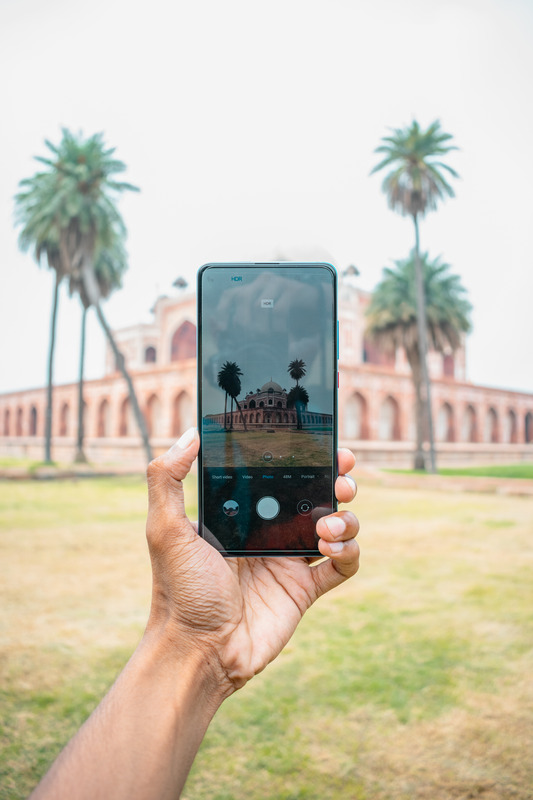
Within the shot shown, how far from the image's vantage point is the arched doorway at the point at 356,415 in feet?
62.5

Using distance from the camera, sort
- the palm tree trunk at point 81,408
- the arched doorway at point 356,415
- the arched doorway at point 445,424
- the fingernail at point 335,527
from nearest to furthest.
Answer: the fingernail at point 335,527, the palm tree trunk at point 81,408, the arched doorway at point 356,415, the arched doorway at point 445,424

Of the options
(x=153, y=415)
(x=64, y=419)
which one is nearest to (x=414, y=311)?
(x=153, y=415)

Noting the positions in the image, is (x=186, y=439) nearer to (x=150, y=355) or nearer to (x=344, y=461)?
(x=344, y=461)

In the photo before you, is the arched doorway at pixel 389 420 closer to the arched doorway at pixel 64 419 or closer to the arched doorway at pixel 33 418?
the arched doorway at pixel 64 419

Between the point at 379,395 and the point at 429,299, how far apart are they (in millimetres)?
3961

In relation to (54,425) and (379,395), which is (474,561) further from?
(54,425)

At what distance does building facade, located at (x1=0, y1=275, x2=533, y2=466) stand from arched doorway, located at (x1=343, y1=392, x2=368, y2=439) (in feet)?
0.12

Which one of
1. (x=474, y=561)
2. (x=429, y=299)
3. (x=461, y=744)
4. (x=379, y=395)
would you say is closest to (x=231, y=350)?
(x=461, y=744)

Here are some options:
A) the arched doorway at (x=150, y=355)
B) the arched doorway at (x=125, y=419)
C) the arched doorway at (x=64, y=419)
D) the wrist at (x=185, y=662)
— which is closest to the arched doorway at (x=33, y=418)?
the arched doorway at (x=64, y=419)

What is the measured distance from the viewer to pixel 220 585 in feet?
3.57

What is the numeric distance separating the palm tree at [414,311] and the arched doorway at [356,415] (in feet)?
6.75

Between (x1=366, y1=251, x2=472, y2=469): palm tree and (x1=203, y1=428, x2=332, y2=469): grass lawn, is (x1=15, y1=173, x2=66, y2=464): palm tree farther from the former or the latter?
(x1=203, y1=428, x2=332, y2=469): grass lawn

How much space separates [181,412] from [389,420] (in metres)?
7.50

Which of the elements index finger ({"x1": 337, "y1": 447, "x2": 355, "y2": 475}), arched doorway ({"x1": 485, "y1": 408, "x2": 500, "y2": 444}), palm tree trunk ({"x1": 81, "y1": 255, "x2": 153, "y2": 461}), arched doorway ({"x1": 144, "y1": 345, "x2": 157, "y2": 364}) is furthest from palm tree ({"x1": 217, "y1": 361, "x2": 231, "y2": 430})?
arched doorway ({"x1": 144, "y1": 345, "x2": 157, "y2": 364})
